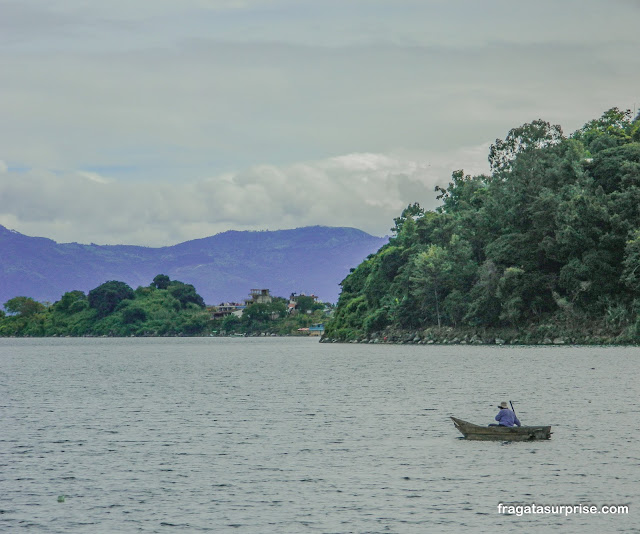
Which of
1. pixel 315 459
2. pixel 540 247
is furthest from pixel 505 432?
pixel 540 247

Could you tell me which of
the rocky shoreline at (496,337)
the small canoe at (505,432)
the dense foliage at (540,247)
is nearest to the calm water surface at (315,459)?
the small canoe at (505,432)

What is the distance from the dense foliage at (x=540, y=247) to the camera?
108562mm

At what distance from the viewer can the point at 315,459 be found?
35531 mm

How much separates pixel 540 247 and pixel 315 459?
285 feet

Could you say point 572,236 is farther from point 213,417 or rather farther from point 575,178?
point 213,417

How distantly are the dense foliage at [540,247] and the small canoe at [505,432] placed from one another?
231 ft

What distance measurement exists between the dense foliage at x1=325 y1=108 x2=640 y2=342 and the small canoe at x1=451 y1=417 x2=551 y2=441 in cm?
7029

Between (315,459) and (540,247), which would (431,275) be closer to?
(540,247)

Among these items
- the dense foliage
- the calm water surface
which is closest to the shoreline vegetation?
the dense foliage

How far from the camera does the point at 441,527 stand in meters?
24.5

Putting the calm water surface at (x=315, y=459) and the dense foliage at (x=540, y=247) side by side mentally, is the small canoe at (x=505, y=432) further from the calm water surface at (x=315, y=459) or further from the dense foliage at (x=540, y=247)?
the dense foliage at (x=540, y=247)

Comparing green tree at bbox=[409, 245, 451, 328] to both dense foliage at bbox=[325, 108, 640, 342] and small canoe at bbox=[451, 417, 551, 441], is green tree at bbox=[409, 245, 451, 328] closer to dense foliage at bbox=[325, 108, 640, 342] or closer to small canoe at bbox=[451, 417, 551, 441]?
dense foliage at bbox=[325, 108, 640, 342]

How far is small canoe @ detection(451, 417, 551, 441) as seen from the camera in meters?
→ 37.0

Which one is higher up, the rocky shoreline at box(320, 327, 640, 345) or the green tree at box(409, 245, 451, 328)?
the green tree at box(409, 245, 451, 328)
